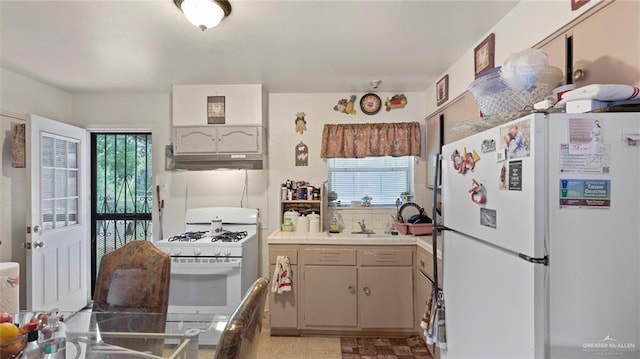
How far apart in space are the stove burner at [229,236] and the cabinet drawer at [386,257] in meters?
1.12

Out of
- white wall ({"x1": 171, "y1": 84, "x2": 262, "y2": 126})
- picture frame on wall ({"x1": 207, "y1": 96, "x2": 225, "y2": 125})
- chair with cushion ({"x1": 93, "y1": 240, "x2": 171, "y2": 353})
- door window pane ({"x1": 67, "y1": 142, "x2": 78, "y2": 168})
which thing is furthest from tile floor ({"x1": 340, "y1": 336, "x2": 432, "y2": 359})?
door window pane ({"x1": 67, "y1": 142, "x2": 78, "y2": 168})

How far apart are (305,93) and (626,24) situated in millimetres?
2604

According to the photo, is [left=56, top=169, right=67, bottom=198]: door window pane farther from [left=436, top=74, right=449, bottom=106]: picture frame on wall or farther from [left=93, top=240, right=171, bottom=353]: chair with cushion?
[left=436, top=74, right=449, bottom=106]: picture frame on wall

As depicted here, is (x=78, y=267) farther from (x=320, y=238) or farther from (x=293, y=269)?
(x=320, y=238)

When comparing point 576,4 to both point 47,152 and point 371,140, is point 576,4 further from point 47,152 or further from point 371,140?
point 47,152

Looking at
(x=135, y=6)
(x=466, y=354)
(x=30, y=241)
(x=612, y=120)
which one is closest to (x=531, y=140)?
(x=612, y=120)

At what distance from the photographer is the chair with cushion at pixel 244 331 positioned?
100 centimetres

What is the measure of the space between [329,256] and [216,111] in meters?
1.76

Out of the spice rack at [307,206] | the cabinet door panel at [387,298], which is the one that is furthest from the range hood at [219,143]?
the cabinet door panel at [387,298]

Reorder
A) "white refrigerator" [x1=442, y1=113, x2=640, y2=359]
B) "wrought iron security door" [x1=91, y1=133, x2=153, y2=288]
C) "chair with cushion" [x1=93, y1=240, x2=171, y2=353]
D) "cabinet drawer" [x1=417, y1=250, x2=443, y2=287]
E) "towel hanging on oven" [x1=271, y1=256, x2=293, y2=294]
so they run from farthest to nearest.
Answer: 1. "wrought iron security door" [x1=91, y1=133, x2=153, y2=288]
2. "towel hanging on oven" [x1=271, y1=256, x2=293, y2=294]
3. "cabinet drawer" [x1=417, y1=250, x2=443, y2=287]
4. "chair with cushion" [x1=93, y1=240, x2=171, y2=353]
5. "white refrigerator" [x1=442, y1=113, x2=640, y2=359]

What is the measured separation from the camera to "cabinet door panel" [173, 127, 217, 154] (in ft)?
10.1

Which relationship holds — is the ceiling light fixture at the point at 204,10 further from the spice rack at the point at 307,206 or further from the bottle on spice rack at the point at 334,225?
the bottle on spice rack at the point at 334,225

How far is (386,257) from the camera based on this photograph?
9.01 feet

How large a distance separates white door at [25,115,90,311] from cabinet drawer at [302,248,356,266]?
2232 millimetres
